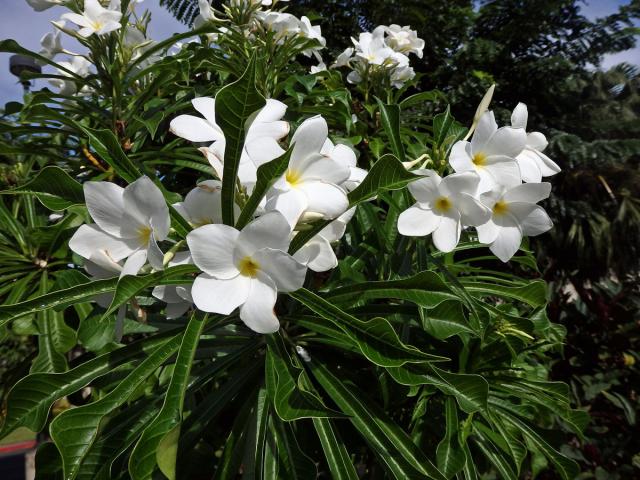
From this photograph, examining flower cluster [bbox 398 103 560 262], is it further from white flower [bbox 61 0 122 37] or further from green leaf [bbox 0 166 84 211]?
white flower [bbox 61 0 122 37]

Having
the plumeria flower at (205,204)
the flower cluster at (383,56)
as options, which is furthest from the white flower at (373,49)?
the plumeria flower at (205,204)

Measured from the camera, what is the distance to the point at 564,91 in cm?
570

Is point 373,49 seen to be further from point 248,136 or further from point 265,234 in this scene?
point 265,234

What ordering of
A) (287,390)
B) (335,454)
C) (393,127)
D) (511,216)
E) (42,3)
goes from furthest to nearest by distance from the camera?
(42,3) → (393,127) → (511,216) → (335,454) → (287,390)

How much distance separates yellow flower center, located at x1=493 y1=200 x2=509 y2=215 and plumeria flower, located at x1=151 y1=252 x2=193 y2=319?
1.95 ft

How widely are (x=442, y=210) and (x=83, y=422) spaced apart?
70cm

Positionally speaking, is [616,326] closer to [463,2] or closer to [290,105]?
[290,105]

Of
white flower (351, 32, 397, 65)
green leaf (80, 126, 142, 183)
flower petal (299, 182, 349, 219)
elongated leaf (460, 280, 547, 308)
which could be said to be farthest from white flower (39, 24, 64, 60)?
elongated leaf (460, 280, 547, 308)

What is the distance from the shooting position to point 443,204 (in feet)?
2.94

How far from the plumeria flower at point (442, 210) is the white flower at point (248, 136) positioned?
0.95 feet

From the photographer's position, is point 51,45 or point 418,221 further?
point 51,45

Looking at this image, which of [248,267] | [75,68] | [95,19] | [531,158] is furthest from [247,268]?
[75,68]

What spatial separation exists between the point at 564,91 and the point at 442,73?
4.94 ft

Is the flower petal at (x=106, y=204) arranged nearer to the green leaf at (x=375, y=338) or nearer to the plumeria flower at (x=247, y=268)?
the plumeria flower at (x=247, y=268)
